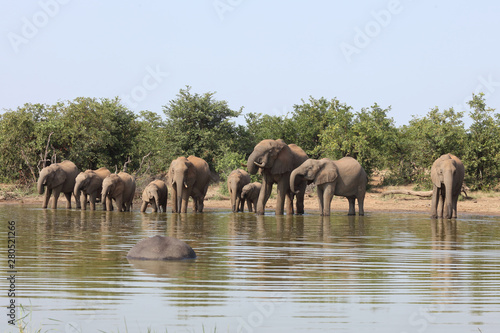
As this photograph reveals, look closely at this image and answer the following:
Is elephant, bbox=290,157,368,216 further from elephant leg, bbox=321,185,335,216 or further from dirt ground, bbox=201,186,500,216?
dirt ground, bbox=201,186,500,216

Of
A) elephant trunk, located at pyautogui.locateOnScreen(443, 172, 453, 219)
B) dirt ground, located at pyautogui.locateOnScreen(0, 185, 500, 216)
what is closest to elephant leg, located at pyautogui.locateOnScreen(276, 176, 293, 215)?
dirt ground, located at pyautogui.locateOnScreen(0, 185, 500, 216)

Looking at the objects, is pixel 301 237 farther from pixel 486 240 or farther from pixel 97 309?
pixel 97 309

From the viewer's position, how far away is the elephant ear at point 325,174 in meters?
25.7

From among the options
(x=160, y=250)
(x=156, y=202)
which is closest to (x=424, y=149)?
(x=156, y=202)

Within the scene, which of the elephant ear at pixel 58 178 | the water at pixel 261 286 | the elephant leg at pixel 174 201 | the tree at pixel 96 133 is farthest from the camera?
the tree at pixel 96 133

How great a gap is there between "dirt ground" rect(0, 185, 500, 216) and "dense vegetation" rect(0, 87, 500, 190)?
1.43 meters

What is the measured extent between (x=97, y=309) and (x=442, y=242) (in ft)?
31.2

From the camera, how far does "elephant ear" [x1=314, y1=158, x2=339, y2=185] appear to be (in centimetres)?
2570

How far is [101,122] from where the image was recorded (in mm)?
41344

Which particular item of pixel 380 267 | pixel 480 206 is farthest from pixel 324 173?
pixel 380 267

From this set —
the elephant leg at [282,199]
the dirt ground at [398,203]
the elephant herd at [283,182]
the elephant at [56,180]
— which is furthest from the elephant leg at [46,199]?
the elephant leg at [282,199]

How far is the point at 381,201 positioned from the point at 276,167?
9.82 m

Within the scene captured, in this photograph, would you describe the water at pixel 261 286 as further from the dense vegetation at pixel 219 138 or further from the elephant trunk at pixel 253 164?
the dense vegetation at pixel 219 138

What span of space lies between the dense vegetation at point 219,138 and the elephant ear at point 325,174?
11.6 meters
